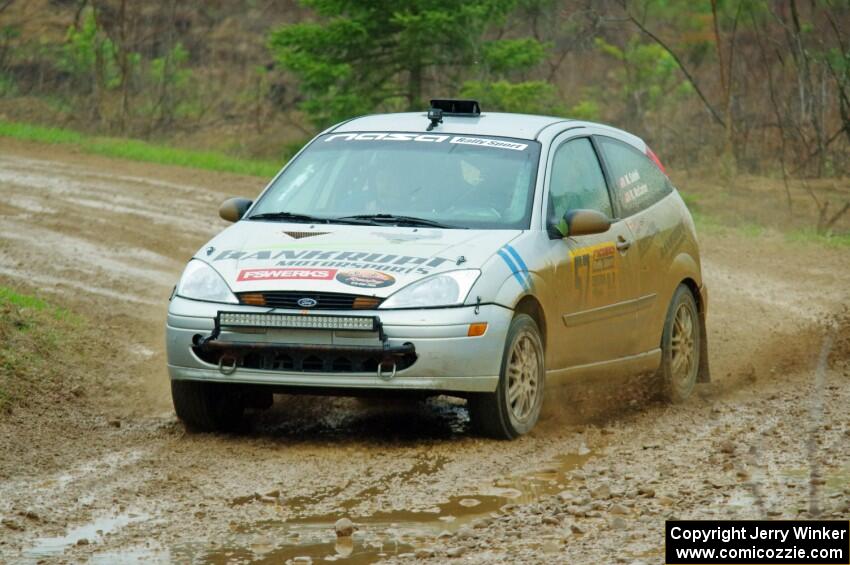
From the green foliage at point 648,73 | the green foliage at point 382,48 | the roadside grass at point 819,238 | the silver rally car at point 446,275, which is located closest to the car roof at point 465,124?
the silver rally car at point 446,275

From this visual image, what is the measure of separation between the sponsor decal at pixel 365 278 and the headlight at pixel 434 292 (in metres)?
0.09

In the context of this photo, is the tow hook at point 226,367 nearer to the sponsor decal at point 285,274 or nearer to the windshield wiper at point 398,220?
the sponsor decal at point 285,274

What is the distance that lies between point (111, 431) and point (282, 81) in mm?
27312

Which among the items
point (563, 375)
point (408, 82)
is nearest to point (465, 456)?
point (563, 375)

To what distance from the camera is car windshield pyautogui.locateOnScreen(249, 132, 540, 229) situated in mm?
8156

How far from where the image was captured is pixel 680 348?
31.4 ft

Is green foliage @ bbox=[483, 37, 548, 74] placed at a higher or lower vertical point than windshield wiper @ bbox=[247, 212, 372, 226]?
higher

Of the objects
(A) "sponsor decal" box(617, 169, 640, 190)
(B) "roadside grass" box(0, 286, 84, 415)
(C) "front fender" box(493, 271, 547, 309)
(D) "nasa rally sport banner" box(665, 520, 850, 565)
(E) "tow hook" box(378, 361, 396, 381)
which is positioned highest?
(A) "sponsor decal" box(617, 169, 640, 190)

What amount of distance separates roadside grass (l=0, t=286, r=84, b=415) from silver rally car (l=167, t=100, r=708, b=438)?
1413 mm

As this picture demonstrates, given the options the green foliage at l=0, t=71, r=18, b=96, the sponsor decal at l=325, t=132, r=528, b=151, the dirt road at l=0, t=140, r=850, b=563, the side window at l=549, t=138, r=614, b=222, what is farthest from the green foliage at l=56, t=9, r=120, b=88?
the side window at l=549, t=138, r=614, b=222

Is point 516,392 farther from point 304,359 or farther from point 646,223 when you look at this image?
point 646,223

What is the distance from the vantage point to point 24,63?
3356 cm

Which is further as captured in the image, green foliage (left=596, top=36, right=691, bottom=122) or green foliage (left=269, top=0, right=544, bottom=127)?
green foliage (left=596, top=36, right=691, bottom=122)

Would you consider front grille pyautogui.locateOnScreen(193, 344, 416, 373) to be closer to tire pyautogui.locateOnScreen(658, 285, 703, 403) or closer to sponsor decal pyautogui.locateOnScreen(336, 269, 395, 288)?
sponsor decal pyautogui.locateOnScreen(336, 269, 395, 288)
